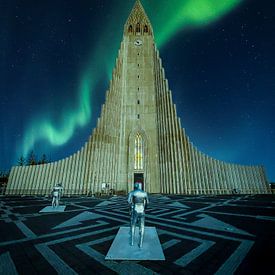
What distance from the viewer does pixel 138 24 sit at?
129 ft

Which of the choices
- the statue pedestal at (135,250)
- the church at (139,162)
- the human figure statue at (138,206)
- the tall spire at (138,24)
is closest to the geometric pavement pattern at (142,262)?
the statue pedestal at (135,250)

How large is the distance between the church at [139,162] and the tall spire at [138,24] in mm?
Answer: 12943

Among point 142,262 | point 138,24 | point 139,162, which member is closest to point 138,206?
point 142,262

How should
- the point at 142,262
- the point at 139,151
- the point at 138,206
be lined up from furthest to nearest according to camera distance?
the point at 139,151 → the point at 138,206 → the point at 142,262

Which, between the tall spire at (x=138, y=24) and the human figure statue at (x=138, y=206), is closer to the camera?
the human figure statue at (x=138, y=206)

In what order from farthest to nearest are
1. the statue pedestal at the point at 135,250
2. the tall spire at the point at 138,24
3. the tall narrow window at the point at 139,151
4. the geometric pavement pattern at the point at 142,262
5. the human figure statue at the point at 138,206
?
the tall spire at the point at 138,24 → the tall narrow window at the point at 139,151 → the human figure statue at the point at 138,206 → the statue pedestal at the point at 135,250 → the geometric pavement pattern at the point at 142,262

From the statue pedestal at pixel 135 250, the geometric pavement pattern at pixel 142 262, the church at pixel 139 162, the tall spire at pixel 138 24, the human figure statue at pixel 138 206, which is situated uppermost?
the tall spire at pixel 138 24

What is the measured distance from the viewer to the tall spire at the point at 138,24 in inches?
1494

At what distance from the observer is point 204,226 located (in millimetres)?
6809

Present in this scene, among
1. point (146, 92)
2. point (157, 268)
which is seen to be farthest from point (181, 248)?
point (146, 92)

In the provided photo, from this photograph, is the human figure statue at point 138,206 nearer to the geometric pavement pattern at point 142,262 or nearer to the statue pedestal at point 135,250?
the statue pedestal at point 135,250

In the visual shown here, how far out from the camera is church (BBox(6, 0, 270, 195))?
1021 inches

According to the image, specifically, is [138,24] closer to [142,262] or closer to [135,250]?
[135,250]

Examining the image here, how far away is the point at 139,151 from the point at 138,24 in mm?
30679
